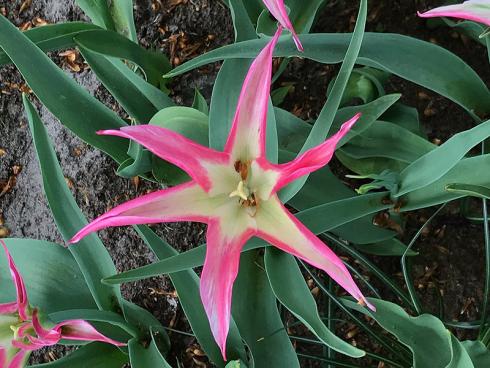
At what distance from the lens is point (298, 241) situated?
0.48 m

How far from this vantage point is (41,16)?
3.94 feet

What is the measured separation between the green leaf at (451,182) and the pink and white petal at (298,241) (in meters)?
0.23

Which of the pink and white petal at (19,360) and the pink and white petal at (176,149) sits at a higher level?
the pink and white petal at (176,149)

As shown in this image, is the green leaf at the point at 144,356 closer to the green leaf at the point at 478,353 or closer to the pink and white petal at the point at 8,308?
the pink and white petal at the point at 8,308

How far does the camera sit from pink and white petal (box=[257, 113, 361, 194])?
0.41 metres

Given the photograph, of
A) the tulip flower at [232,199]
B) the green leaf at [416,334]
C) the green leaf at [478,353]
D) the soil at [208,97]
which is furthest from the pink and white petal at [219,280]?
A: the soil at [208,97]

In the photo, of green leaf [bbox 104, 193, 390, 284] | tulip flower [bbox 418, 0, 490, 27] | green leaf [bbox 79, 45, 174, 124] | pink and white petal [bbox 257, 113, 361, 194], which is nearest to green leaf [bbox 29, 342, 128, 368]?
green leaf [bbox 104, 193, 390, 284]

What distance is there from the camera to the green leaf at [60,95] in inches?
25.0

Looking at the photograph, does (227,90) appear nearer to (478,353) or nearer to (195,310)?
(195,310)

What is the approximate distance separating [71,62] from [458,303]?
32.2 inches

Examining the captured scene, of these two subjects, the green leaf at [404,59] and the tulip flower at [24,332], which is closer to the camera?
the tulip flower at [24,332]

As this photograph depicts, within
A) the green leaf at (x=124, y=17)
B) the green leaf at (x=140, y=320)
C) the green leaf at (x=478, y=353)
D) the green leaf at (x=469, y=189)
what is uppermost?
the green leaf at (x=124, y=17)

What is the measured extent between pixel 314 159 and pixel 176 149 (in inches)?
4.1

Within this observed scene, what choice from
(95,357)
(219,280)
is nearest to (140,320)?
(95,357)
